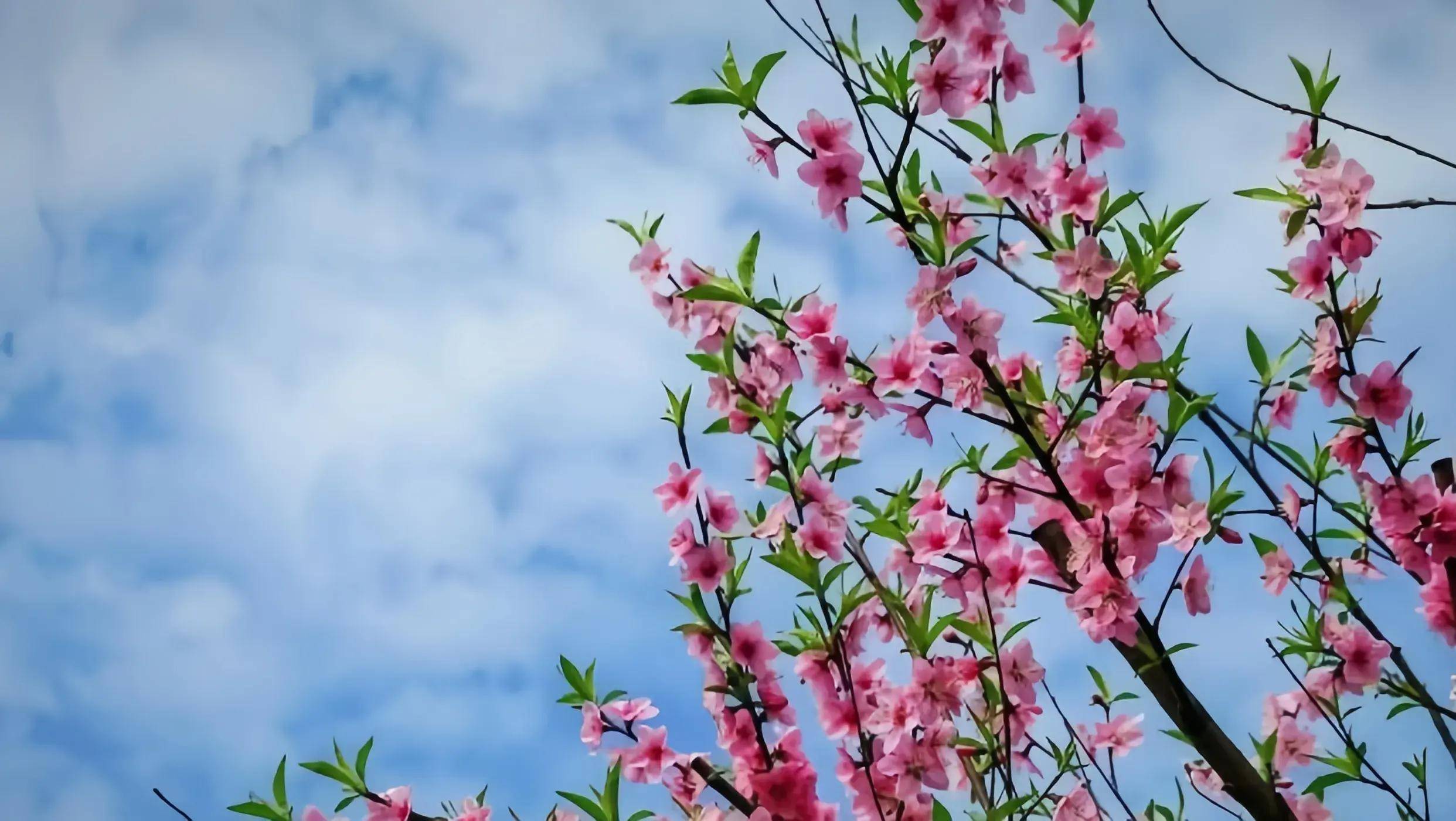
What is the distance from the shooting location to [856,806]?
5.07 feet

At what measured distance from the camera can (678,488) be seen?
1580 mm

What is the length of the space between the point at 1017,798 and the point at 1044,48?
113 cm

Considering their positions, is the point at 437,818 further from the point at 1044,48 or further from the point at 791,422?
the point at 1044,48

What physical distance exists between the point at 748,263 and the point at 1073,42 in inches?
25.3

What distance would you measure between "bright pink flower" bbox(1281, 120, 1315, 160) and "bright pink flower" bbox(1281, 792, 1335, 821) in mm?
975

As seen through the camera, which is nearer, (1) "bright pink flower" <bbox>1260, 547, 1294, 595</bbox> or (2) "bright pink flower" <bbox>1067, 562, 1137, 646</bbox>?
(2) "bright pink flower" <bbox>1067, 562, 1137, 646</bbox>

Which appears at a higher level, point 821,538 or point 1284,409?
point 1284,409

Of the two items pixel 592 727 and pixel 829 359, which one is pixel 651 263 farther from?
pixel 592 727

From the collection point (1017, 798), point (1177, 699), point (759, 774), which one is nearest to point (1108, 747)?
point (1177, 699)

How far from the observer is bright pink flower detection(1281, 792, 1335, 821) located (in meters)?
1.69

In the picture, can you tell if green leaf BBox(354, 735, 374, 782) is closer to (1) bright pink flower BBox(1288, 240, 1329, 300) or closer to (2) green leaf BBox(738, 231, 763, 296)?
(2) green leaf BBox(738, 231, 763, 296)

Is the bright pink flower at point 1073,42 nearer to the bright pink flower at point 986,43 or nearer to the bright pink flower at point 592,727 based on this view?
the bright pink flower at point 986,43

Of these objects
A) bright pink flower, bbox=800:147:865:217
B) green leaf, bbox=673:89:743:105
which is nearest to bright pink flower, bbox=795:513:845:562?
bright pink flower, bbox=800:147:865:217

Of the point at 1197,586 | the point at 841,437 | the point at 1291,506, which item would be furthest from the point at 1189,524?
the point at 841,437
